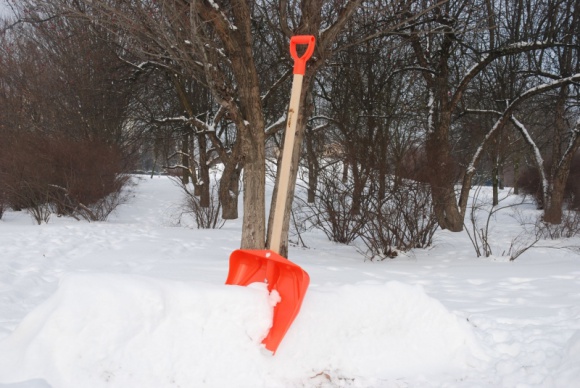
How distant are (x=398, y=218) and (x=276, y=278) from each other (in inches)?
186

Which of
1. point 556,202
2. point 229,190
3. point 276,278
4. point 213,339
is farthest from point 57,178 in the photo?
point 556,202

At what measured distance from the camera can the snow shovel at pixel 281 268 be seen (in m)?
2.77

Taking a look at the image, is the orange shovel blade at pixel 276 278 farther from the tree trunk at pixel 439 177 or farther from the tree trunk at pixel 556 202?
the tree trunk at pixel 556 202

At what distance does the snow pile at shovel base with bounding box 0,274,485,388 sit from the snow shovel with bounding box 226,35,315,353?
75 mm

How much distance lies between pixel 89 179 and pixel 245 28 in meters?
9.70

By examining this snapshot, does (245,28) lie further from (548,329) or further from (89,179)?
(89,179)

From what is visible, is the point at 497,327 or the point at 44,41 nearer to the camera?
the point at 497,327

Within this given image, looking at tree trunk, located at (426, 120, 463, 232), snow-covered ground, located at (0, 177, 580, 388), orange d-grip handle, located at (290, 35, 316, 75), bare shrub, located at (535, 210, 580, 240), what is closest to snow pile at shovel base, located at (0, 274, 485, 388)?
snow-covered ground, located at (0, 177, 580, 388)

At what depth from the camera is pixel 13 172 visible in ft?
40.9

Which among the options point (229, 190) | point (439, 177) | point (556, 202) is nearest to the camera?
point (439, 177)

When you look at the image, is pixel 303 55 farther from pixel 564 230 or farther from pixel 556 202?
pixel 556 202

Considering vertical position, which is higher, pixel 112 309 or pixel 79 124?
pixel 79 124

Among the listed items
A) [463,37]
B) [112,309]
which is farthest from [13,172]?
[463,37]

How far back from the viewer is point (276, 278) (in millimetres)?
3049
